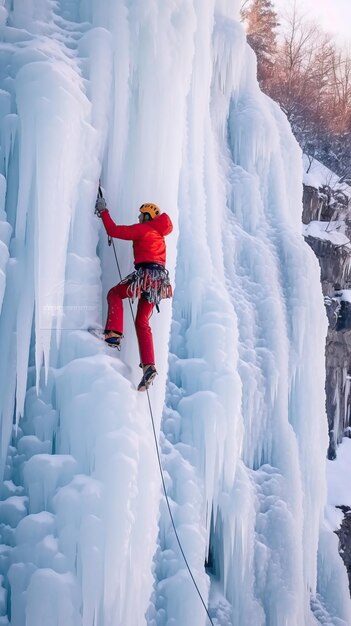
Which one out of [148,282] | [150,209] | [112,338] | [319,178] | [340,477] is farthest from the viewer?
[319,178]

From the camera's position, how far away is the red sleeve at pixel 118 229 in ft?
10.4

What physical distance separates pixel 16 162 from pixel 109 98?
900 millimetres

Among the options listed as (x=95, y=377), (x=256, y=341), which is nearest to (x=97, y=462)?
(x=95, y=377)

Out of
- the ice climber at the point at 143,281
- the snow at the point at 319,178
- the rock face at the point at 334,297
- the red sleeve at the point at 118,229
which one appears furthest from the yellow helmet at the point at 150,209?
the snow at the point at 319,178

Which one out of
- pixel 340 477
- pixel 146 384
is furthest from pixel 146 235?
pixel 340 477

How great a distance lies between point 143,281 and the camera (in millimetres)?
3236

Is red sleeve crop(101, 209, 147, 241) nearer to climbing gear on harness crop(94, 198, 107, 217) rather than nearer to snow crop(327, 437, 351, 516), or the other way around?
climbing gear on harness crop(94, 198, 107, 217)

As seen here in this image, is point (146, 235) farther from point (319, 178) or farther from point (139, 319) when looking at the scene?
point (319, 178)

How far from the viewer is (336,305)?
32.5 feet

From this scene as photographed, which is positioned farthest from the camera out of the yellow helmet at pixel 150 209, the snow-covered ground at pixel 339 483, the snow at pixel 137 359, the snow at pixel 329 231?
the snow at pixel 329 231

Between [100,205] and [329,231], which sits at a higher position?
[329,231]

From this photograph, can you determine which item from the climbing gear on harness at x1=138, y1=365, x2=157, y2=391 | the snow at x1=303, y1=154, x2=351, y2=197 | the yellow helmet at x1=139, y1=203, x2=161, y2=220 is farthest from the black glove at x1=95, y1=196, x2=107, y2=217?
the snow at x1=303, y1=154, x2=351, y2=197

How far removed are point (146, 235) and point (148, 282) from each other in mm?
300

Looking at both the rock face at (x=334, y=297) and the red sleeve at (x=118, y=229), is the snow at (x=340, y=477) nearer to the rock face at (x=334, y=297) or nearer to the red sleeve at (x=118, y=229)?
the rock face at (x=334, y=297)
